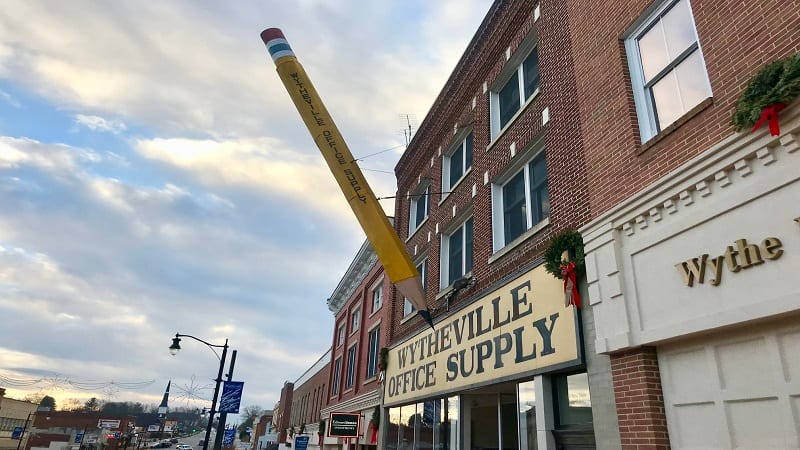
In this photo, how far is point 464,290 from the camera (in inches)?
514

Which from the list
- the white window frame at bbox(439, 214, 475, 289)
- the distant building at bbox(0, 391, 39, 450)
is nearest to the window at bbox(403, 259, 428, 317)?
the white window frame at bbox(439, 214, 475, 289)

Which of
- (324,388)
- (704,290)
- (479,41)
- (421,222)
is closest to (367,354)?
(421,222)

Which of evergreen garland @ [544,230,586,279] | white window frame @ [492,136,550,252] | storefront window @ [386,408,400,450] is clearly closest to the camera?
evergreen garland @ [544,230,586,279]

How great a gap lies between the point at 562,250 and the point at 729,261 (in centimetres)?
314

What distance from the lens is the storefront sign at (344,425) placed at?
779 inches

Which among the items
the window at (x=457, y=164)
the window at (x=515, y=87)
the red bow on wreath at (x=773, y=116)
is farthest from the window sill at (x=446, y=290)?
the red bow on wreath at (x=773, y=116)

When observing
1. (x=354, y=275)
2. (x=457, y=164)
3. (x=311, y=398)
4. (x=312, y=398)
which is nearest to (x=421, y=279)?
(x=457, y=164)

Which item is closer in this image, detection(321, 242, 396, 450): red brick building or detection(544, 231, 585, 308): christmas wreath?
detection(544, 231, 585, 308): christmas wreath

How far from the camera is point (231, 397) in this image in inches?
845

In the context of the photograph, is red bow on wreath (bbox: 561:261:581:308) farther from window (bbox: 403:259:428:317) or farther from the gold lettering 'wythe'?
window (bbox: 403:259:428:317)

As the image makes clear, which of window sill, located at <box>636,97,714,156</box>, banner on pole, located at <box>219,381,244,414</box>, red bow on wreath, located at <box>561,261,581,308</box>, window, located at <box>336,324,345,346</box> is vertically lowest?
banner on pole, located at <box>219,381,244,414</box>

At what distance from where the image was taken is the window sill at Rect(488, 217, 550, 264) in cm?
998

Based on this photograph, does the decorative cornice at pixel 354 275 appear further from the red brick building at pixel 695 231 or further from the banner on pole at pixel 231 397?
the red brick building at pixel 695 231

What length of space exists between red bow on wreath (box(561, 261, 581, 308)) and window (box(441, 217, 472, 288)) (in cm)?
557
